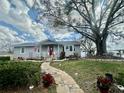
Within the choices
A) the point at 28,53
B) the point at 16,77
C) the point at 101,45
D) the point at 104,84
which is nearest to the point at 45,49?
the point at 28,53

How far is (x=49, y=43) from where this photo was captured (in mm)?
45344

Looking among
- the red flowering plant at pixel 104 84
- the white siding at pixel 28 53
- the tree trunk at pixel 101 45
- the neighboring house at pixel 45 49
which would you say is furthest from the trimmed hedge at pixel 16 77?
the white siding at pixel 28 53

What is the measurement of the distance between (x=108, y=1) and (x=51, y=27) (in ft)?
29.4

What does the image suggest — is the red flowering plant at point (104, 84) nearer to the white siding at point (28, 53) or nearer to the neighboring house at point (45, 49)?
the neighboring house at point (45, 49)

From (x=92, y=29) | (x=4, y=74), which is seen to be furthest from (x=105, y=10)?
(x=4, y=74)

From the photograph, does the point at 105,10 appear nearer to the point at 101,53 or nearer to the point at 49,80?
the point at 101,53

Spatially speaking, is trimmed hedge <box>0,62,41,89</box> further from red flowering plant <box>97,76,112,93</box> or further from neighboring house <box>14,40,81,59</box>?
neighboring house <box>14,40,81,59</box>

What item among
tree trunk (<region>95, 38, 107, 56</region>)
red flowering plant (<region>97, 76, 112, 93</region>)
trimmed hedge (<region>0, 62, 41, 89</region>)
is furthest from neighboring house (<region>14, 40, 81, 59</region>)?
red flowering plant (<region>97, 76, 112, 93</region>)

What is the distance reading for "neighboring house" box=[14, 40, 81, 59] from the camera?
45.5 metres

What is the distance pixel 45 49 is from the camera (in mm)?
46281

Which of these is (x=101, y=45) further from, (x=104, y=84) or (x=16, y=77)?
(x=16, y=77)

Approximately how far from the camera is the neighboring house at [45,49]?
149ft

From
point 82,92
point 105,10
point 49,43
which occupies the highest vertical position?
point 105,10

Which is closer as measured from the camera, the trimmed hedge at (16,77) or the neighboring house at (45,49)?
the trimmed hedge at (16,77)
